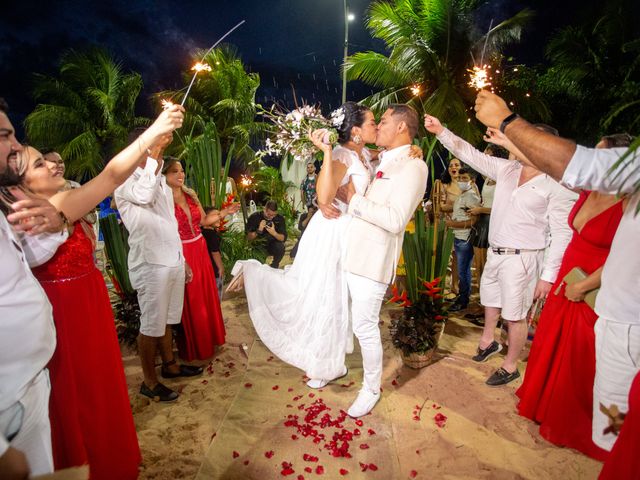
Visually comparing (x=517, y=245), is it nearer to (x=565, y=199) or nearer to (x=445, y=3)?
(x=565, y=199)

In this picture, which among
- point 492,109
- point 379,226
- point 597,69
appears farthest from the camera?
point 597,69

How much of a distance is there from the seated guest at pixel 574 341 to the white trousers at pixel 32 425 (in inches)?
121

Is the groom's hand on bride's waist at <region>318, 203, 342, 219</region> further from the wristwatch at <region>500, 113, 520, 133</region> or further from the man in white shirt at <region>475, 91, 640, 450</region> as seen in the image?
the wristwatch at <region>500, 113, 520, 133</region>

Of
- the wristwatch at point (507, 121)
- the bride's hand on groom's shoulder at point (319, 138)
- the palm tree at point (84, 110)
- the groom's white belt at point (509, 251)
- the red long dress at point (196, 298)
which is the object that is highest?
the palm tree at point (84, 110)

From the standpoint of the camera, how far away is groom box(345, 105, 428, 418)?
9.57 ft

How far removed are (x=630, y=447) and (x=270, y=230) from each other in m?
6.12

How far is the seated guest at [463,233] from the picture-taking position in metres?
5.74

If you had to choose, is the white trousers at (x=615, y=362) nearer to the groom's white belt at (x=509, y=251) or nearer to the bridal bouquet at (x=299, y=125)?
the groom's white belt at (x=509, y=251)

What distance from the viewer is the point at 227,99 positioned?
1825 centimetres

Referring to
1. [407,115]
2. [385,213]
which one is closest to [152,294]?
[385,213]

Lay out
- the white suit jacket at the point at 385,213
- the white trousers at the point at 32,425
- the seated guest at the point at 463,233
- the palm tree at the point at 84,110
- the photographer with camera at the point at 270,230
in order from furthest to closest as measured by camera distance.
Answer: the palm tree at the point at 84,110
the photographer with camera at the point at 270,230
the seated guest at the point at 463,233
the white suit jacket at the point at 385,213
the white trousers at the point at 32,425

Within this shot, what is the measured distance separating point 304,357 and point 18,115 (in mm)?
41697

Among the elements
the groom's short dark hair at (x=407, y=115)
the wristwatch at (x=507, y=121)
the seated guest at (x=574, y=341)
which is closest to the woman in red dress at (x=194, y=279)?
the groom's short dark hair at (x=407, y=115)

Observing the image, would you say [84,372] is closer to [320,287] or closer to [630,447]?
[320,287]
